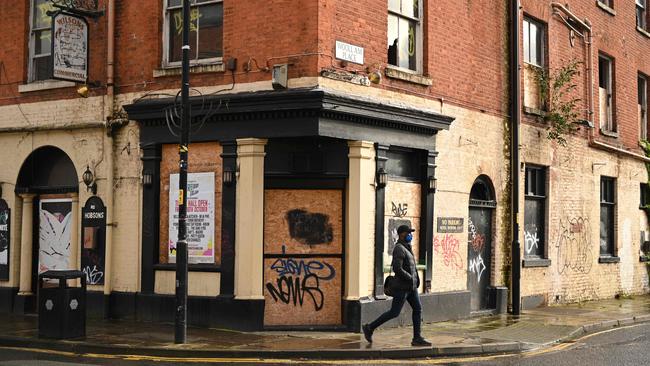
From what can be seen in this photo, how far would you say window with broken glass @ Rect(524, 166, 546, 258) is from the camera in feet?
66.7

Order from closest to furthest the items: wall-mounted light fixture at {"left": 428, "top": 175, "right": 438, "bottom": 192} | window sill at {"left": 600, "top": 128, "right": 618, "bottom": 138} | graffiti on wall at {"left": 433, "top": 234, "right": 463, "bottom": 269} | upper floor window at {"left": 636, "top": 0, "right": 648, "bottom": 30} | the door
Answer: wall-mounted light fixture at {"left": 428, "top": 175, "right": 438, "bottom": 192} < graffiti on wall at {"left": 433, "top": 234, "right": 463, "bottom": 269} < the door < window sill at {"left": 600, "top": 128, "right": 618, "bottom": 138} < upper floor window at {"left": 636, "top": 0, "right": 648, "bottom": 30}

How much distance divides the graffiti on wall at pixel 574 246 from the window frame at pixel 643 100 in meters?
5.31

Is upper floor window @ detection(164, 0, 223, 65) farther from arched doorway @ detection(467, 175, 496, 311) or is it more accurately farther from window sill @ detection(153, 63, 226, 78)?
arched doorway @ detection(467, 175, 496, 311)

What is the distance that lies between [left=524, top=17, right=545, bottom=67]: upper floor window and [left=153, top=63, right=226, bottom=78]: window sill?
331 inches

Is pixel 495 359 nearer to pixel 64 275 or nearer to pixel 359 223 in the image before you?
pixel 359 223

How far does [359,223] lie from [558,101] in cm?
865

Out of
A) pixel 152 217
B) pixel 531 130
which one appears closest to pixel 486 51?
pixel 531 130

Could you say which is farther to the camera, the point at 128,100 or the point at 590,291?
the point at 590,291

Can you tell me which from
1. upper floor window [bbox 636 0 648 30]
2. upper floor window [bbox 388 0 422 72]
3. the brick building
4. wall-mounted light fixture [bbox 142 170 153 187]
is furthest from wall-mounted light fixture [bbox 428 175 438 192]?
upper floor window [bbox 636 0 648 30]

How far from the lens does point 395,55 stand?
1639cm

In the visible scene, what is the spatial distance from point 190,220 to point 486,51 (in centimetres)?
758

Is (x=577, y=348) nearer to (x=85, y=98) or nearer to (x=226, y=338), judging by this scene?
(x=226, y=338)

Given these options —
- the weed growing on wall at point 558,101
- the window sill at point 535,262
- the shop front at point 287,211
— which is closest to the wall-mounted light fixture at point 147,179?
the shop front at point 287,211

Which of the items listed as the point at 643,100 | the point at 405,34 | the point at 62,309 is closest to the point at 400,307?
the point at 62,309
